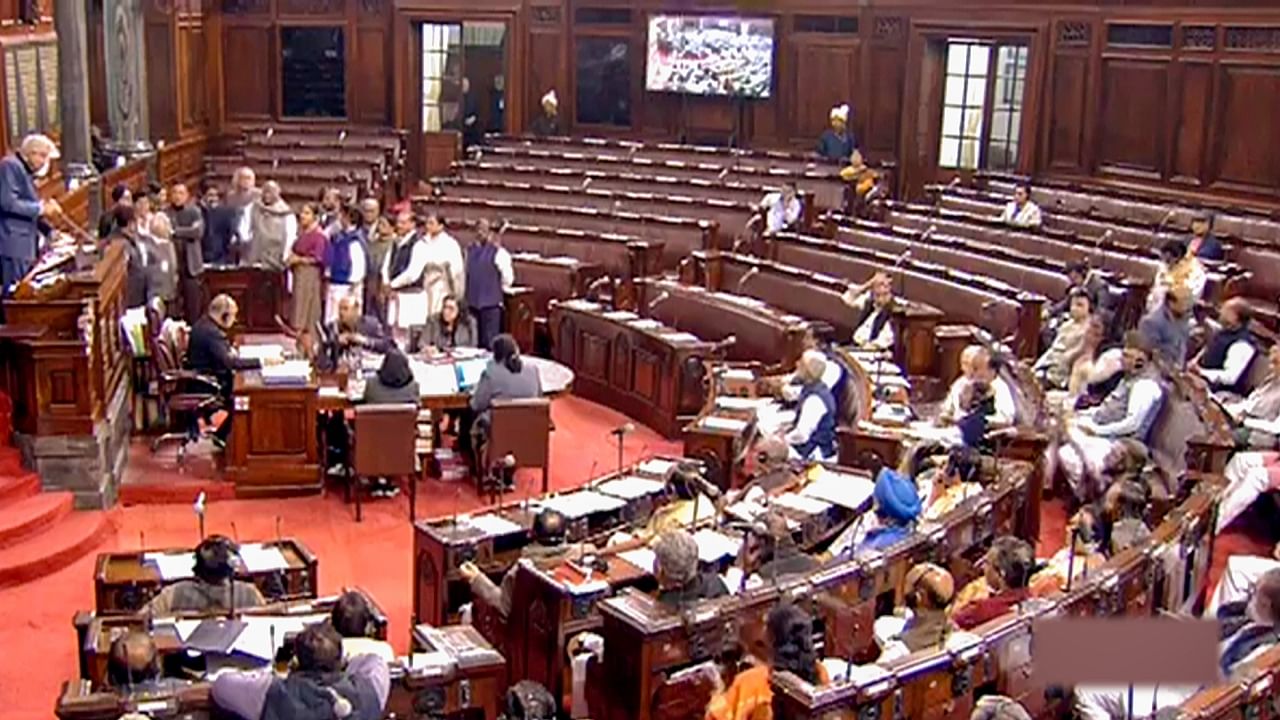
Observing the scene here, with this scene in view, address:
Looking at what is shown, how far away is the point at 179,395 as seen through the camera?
34.7 feet

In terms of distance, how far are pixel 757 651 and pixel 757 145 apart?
631 inches

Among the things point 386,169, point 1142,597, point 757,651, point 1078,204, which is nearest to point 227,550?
point 757,651

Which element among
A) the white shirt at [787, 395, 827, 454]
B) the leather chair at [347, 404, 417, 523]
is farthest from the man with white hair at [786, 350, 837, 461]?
the leather chair at [347, 404, 417, 523]

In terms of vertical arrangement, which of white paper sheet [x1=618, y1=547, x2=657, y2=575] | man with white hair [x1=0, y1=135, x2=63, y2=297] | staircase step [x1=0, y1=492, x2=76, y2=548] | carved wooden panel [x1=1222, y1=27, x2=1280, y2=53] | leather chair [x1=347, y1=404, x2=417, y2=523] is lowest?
staircase step [x1=0, y1=492, x2=76, y2=548]

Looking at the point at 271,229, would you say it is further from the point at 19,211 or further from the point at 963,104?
the point at 963,104

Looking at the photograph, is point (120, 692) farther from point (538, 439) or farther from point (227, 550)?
point (538, 439)

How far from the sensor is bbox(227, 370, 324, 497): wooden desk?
10.2 m

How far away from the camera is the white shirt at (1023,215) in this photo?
15.5 meters

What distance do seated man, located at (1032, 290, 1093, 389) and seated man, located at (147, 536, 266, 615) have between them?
6.70 meters

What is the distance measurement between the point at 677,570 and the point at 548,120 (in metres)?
16.4

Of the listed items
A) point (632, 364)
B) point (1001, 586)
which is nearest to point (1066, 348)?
point (632, 364)

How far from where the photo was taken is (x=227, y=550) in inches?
264

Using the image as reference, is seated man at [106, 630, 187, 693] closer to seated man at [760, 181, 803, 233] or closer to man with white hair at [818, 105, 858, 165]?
seated man at [760, 181, 803, 233]

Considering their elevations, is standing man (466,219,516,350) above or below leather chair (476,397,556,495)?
above
